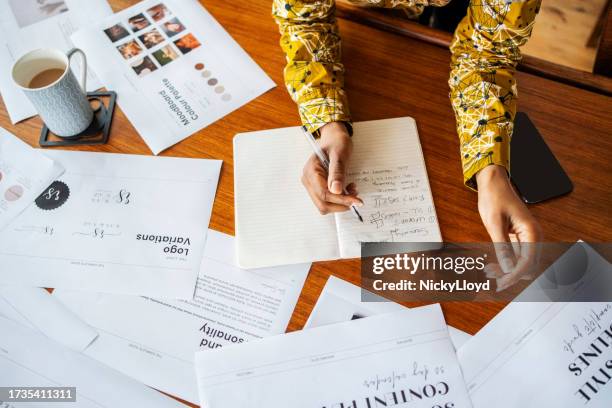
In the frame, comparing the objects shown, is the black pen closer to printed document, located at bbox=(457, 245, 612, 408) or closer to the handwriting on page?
the handwriting on page

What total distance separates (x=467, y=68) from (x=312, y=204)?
0.34 meters

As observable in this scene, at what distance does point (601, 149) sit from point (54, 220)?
33.2 inches

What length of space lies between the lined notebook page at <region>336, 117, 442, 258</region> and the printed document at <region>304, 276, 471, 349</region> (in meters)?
0.05

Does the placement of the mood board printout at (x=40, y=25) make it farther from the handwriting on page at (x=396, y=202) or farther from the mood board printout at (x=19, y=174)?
the handwriting on page at (x=396, y=202)

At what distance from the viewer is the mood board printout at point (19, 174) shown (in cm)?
70

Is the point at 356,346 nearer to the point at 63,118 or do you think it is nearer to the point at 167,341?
the point at 167,341

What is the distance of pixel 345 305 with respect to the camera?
62cm

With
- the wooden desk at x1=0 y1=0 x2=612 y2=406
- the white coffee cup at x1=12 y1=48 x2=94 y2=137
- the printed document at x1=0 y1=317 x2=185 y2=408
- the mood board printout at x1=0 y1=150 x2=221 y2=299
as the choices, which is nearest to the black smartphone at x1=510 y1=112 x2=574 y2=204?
the wooden desk at x1=0 y1=0 x2=612 y2=406

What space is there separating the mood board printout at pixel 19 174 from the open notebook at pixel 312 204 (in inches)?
11.9

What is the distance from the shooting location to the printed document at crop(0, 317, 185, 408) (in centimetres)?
56

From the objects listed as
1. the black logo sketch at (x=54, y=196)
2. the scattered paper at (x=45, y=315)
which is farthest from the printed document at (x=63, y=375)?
the black logo sketch at (x=54, y=196)

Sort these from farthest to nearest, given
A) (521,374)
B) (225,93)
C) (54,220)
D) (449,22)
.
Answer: (449,22) → (225,93) → (54,220) → (521,374)

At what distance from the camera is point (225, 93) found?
789 millimetres

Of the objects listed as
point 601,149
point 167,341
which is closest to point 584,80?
point 601,149
